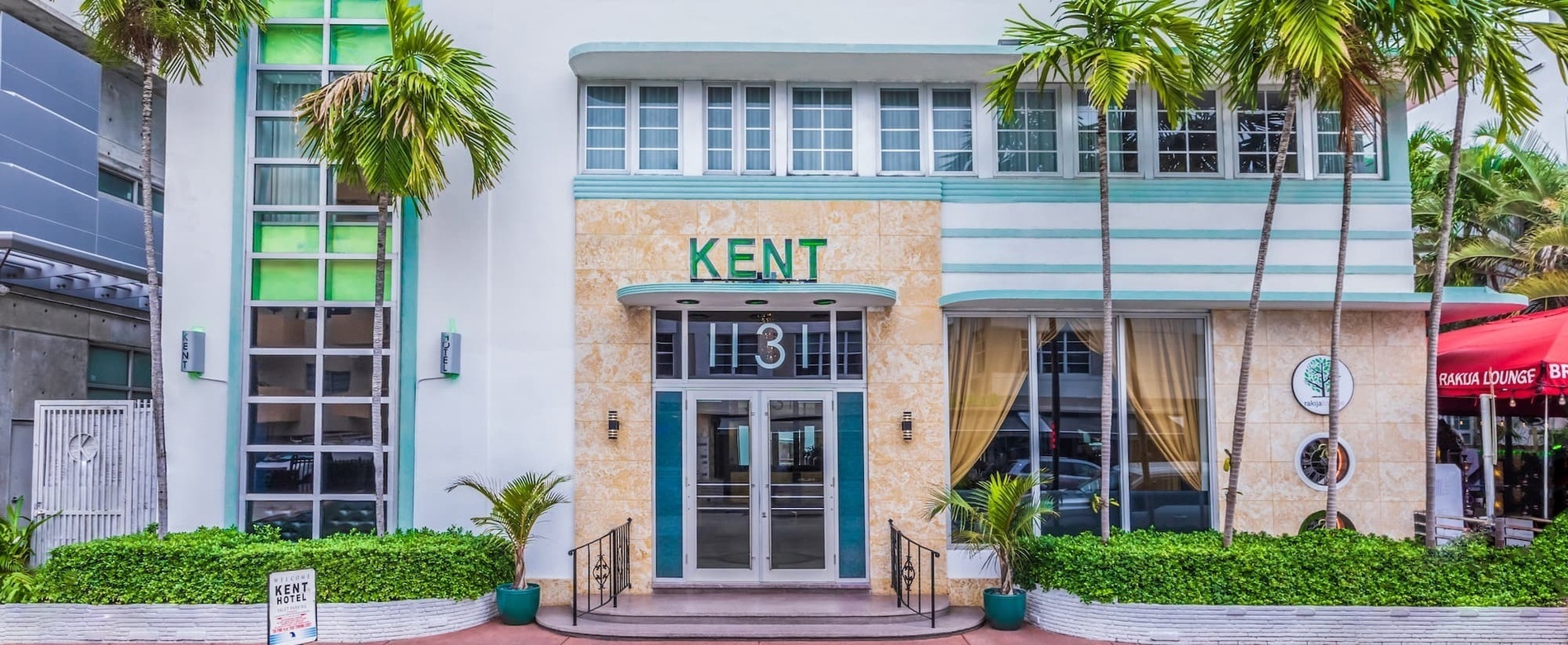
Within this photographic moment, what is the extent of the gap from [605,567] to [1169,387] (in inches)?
249

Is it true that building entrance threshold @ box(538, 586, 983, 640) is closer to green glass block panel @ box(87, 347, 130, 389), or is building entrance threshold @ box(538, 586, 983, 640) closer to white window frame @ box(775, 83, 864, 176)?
white window frame @ box(775, 83, 864, 176)

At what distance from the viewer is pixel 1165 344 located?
10.9 meters

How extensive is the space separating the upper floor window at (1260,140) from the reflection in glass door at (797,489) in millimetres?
5340

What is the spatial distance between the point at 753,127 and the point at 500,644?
5839mm

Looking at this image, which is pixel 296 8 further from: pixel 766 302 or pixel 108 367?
pixel 108 367

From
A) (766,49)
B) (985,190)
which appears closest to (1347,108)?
(985,190)

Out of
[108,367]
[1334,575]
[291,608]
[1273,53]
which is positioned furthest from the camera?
[108,367]

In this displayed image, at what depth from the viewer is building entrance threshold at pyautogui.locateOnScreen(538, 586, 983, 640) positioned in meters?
9.20

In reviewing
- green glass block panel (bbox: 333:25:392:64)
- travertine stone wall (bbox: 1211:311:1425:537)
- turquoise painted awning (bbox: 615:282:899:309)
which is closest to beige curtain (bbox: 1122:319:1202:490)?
travertine stone wall (bbox: 1211:311:1425:537)

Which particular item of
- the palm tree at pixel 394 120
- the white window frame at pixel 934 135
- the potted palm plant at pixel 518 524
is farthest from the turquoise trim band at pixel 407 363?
the white window frame at pixel 934 135

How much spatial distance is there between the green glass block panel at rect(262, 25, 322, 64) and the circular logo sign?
11027 millimetres

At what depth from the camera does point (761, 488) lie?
10781 mm

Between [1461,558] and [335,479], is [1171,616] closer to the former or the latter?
[1461,558]

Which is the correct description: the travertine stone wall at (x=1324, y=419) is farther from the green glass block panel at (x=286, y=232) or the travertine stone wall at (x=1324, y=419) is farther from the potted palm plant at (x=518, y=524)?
the green glass block panel at (x=286, y=232)
